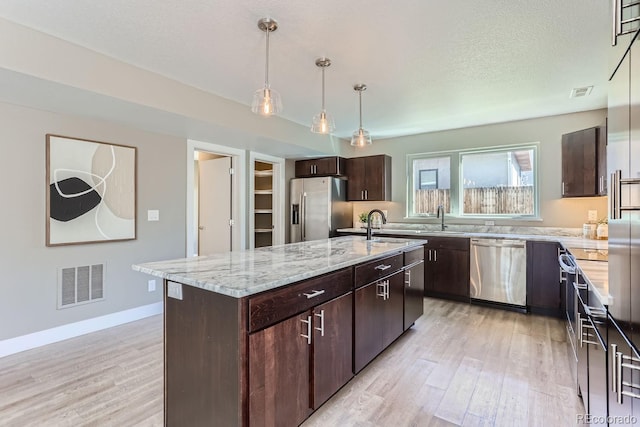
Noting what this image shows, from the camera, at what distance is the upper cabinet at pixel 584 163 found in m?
3.43

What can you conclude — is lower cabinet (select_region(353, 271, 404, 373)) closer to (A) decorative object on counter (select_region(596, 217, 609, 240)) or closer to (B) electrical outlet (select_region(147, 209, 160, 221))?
(A) decorative object on counter (select_region(596, 217, 609, 240))

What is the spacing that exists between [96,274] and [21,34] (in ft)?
7.28

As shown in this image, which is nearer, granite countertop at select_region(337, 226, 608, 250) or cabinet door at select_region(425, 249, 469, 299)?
granite countertop at select_region(337, 226, 608, 250)

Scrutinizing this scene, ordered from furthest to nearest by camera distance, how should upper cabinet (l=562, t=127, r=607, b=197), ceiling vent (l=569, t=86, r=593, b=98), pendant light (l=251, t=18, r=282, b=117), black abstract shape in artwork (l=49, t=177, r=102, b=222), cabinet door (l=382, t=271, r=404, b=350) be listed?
1. upper cabinet (l=562, t=127, r=607, b=197)
2. ceiling vent (l=569, t=86, r=593, b=98)
3. black abstract shape in artwork (l=49, t=177, r=102, b=222)
4. cabinet door (l=382, t=271, r=404, b=350)
5. pendant light (l=251, t=18, r=282, b=117)

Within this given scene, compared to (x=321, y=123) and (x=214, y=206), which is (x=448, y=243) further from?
(x=214, y=206)

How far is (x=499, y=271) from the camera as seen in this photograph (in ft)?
13.0

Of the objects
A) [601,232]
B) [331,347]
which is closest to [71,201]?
[331,347]

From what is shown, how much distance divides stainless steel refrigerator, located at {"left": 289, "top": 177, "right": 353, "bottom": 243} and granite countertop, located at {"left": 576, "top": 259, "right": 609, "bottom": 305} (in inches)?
142

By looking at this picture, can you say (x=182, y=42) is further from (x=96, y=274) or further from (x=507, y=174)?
(x=507, y=174)

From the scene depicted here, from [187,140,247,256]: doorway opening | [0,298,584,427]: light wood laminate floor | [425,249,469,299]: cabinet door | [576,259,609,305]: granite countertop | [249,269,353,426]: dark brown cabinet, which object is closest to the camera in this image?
[576,259,609,305]: granite countertop

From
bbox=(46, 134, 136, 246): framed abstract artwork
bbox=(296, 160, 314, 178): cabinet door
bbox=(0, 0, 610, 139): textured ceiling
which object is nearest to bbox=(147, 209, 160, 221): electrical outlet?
bbox=(46, 134, 136, 246): framed abstract artwork

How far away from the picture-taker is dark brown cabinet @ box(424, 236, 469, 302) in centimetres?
420

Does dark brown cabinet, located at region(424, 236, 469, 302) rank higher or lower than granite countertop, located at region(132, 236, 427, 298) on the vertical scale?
lower

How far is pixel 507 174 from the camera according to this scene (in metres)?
4.60
